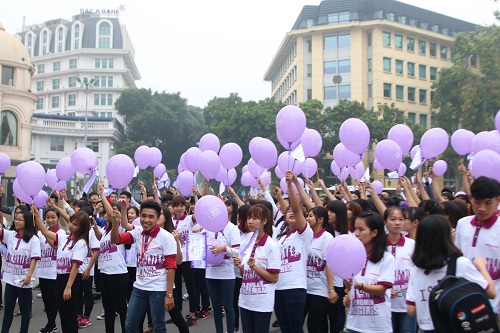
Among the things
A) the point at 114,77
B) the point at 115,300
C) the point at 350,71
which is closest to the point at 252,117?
the point at 350,71

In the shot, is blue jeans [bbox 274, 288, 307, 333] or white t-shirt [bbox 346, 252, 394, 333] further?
blue jeans [bbox 274, 288, 307, 333]

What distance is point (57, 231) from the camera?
6695 mm

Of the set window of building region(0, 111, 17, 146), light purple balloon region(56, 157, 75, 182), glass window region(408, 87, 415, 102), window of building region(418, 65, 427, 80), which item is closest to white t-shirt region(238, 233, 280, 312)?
light purple balloon region(56, 157, 75, 182)

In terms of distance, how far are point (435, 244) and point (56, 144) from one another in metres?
47.7

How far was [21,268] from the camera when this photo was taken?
631 centimetres

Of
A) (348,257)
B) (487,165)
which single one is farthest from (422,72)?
(348,257)

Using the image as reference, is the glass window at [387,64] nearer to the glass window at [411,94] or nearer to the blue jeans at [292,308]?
the glass window at [411,94]

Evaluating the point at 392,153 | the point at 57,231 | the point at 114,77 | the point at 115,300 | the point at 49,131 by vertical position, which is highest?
the point at 114,77

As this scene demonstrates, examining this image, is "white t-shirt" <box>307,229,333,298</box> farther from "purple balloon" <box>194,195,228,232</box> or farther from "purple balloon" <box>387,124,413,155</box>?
"purple balloon" <box>387,124,413,155</box>

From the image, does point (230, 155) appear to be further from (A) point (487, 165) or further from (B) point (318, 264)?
(A) point (487, 165)

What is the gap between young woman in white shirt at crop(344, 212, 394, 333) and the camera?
409cm

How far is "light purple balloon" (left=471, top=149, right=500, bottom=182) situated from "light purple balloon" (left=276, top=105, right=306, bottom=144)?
210cm

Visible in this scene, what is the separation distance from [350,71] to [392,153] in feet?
133

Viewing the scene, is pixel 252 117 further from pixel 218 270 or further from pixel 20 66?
pixel 218 270
